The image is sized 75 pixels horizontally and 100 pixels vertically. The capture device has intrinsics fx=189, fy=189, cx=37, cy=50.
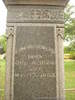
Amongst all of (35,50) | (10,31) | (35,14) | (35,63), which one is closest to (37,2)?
(35,14)

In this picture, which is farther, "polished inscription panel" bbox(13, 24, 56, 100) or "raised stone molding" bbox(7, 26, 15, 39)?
"raised stone molding" bbox(7, 26, 15, 39)

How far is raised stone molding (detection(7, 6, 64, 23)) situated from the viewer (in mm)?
6203

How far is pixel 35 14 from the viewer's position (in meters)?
6.27

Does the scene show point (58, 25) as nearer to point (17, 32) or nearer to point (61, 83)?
point (17, 32)

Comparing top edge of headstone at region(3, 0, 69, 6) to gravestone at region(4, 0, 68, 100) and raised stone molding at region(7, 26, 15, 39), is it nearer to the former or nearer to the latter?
gravestone at region(4, 0, 68, 100)

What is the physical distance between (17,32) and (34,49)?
31.0 inches

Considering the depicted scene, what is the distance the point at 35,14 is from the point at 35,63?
1.62 m

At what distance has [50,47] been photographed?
6121 mm

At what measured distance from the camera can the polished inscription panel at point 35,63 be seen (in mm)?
5893

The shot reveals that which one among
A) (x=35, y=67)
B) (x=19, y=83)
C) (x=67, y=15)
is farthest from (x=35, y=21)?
(x=67, y=15)

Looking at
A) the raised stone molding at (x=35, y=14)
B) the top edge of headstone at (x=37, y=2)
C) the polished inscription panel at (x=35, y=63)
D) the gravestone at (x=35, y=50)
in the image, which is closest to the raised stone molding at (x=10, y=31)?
the gravestone at (x=35, y=50)

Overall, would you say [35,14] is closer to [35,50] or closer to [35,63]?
[35,50]

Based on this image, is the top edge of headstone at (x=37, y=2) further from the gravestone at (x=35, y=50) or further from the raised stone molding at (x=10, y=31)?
the raised stone molding at (x=10, y=31)

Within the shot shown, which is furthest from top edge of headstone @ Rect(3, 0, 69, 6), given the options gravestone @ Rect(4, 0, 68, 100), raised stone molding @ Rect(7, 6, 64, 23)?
Answer: raised stone molding @ Rect(7, 6, 64, 23)
